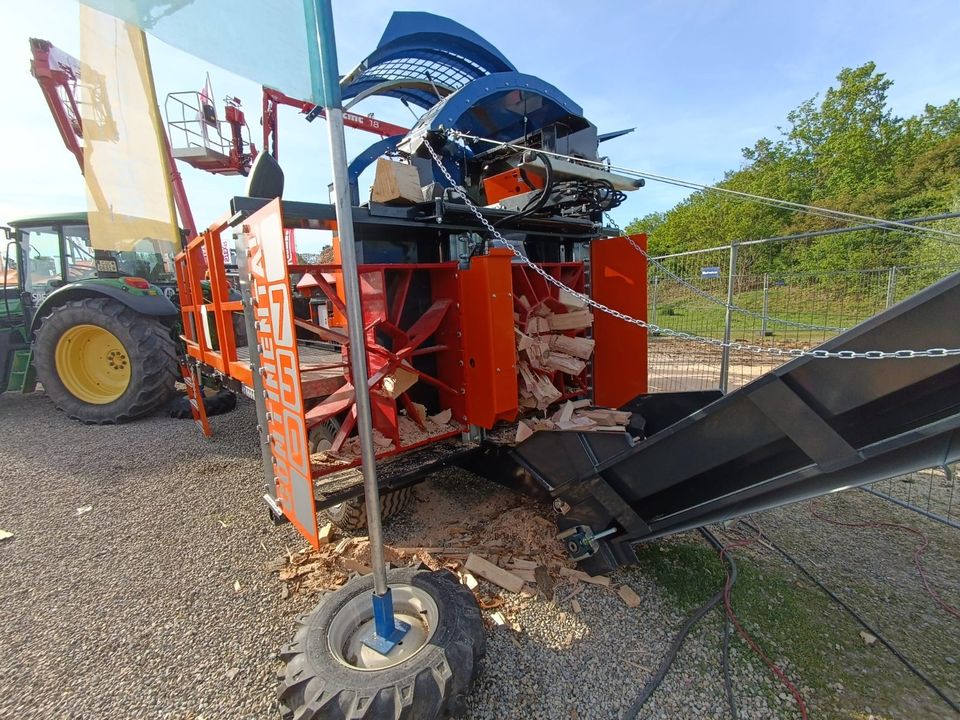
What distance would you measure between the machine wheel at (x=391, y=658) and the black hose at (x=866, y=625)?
6.13ft

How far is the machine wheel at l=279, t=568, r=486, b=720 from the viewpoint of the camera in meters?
1.52

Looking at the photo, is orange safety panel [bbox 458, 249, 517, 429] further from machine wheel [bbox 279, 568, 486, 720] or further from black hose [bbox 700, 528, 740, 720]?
black hose [bbox 700, 528, 740, 720]

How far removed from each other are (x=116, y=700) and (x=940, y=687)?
347cm

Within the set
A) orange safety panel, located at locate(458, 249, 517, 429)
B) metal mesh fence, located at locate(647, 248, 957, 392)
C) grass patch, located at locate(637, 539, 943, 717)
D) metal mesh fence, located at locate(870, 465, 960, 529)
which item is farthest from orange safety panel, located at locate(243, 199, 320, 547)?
metal mesh fence, located at locate(647, 248, 957, 392)

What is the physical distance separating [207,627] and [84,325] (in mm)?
5367

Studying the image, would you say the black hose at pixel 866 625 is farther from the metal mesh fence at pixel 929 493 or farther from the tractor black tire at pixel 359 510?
the tractor black tire at pixel 359 510

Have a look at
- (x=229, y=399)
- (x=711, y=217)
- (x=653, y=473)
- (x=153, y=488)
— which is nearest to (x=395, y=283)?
(x=653, y=473)

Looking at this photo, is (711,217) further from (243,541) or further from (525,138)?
(243,541)

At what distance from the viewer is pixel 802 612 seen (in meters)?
2.20

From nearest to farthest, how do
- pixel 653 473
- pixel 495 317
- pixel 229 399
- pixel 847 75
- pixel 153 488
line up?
pixel 653 473, pixel 495 317, pixel 153 488, pixel 229 399, pixel 847 75

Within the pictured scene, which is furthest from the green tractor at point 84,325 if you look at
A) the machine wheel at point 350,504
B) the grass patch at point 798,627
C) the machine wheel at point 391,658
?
the grass patch at point 798,627

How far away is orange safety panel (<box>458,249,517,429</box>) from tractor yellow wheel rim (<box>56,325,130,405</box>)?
217 inches

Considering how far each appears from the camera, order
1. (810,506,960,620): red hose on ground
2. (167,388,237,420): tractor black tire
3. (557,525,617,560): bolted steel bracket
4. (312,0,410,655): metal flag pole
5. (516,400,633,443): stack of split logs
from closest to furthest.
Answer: (312,0,410,655): metal flag pole < (810,506,960,620): red hose on ground < (557,525,617,560): bolted steel bracket < (516,400,633,443): stack of split logs < (167,388,237,420): tractor black tire

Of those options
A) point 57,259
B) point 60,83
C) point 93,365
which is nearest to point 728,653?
point 93,365
